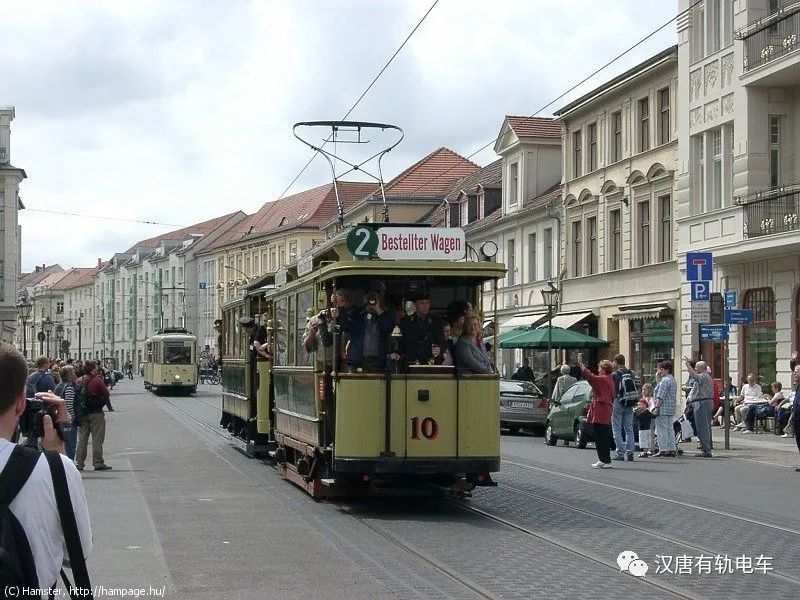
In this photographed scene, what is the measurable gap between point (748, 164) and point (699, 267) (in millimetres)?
9452

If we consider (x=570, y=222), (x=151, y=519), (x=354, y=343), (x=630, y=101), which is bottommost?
(x=151, y=519)

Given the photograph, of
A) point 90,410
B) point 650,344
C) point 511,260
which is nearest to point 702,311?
point 90,410

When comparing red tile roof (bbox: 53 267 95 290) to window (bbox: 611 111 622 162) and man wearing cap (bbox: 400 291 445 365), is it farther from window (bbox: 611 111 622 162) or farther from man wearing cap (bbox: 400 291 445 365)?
man wearing cap (bbox: 400 291 445 365)

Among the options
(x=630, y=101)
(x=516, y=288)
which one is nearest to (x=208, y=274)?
(x=516, y=288)

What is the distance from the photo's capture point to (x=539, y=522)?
1362cm

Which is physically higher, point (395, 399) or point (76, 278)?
point (76, 278)

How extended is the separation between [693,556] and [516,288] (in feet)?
151

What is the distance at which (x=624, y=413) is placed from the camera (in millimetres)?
23922

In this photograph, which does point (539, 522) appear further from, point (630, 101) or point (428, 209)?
point (428, 209)

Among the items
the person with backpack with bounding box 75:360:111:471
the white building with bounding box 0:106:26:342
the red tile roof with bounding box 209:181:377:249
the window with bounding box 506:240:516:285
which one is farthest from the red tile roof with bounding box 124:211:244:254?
the person with backpack with bounding box 75:360:111:471

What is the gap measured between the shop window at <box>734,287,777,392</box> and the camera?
30.3 m

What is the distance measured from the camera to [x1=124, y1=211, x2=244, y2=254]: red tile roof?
130438 mm

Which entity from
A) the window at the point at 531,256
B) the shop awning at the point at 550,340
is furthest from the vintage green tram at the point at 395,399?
the window at the point at 531,256

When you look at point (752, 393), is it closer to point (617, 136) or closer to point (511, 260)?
point (617, 136)
